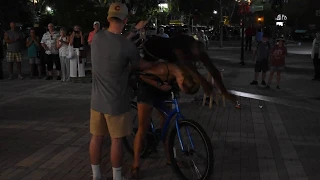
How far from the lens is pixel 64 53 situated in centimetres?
1248

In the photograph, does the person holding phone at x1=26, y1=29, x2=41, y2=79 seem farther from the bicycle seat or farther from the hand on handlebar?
the hand on handlebar

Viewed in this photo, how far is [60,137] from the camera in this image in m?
6.55

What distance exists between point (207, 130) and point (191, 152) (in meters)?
2.52

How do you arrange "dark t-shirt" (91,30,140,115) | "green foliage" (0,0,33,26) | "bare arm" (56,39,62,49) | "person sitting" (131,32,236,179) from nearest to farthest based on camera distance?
"dark t-shirt" (91,30,140,115) → "person sitting" (131,32,236,179) → "bare arm" (56,39,62,49) → "green foliage" (0,0,33,26)

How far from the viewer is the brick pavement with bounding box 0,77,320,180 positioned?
16.7 feet

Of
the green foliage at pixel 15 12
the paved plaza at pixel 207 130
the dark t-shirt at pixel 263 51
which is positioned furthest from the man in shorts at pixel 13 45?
the green foliage at pixel 15 12

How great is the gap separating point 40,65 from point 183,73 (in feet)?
33.5

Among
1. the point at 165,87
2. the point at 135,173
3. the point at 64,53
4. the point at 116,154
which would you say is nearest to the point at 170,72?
the point at 165,87

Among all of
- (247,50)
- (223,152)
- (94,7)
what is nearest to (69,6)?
(94,7)

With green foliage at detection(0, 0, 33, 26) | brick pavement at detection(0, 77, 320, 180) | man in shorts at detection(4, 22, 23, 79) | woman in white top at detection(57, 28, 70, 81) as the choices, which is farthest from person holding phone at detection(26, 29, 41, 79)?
green foliage at detection(0, 0, 33, 26)

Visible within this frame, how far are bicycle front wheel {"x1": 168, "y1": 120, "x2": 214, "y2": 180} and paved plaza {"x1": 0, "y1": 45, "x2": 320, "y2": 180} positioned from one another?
0.23 meters

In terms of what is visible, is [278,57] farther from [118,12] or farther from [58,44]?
[118,12]

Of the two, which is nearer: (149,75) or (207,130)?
(149,75)

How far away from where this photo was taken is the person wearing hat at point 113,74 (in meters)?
3.96
